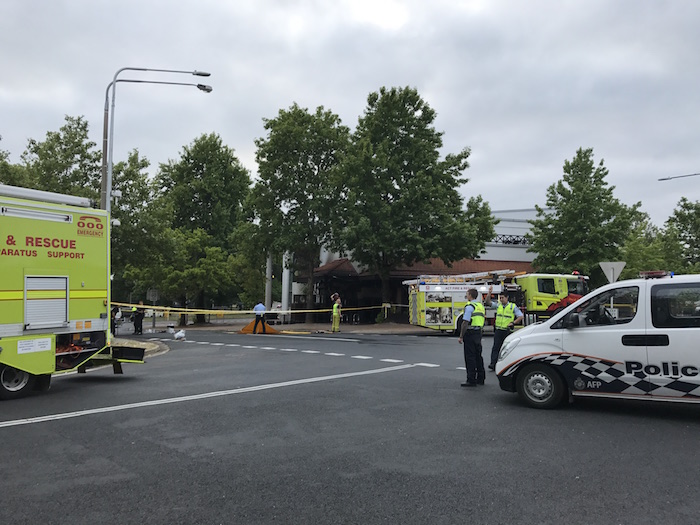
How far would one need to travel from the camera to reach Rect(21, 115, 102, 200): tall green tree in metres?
23.1

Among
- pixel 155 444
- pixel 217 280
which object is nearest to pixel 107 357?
pixel 155 444

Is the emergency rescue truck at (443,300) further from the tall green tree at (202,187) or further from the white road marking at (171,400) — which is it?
the tall green tree at (202,187)

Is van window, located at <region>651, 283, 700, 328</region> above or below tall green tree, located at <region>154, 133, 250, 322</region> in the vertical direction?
below

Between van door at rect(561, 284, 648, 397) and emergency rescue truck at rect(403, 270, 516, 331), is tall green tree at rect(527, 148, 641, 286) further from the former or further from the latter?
van door at rect(561, 284, 648, 397)

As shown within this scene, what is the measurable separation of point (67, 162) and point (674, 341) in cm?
2497

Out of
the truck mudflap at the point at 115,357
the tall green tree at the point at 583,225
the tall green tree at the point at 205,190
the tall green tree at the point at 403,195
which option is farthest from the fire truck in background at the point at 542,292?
the tall green tree at the point at 205,190

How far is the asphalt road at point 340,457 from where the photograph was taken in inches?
153

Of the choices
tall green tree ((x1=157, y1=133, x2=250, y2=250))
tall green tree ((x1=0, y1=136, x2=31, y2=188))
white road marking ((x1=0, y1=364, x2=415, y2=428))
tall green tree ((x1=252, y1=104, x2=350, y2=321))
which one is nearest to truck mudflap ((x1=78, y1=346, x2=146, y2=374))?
white road marking ((x1=0, y1=364, x2=415, y2=428))

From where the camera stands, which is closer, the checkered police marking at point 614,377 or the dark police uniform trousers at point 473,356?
the checkered police marking at point 614,377

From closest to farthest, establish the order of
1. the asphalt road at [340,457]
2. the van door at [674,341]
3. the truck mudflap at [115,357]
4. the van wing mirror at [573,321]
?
the asphalt road at [340,457]
the van door at [674,341]
the van wing mirror at [573,321]
the truck mudflap at [115,357]

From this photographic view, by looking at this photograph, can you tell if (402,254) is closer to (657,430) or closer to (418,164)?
(418,164)

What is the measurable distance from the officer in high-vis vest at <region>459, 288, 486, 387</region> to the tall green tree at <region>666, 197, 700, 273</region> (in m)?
34.0

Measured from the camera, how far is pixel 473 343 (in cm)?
912

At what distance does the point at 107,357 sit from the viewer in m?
10.3
